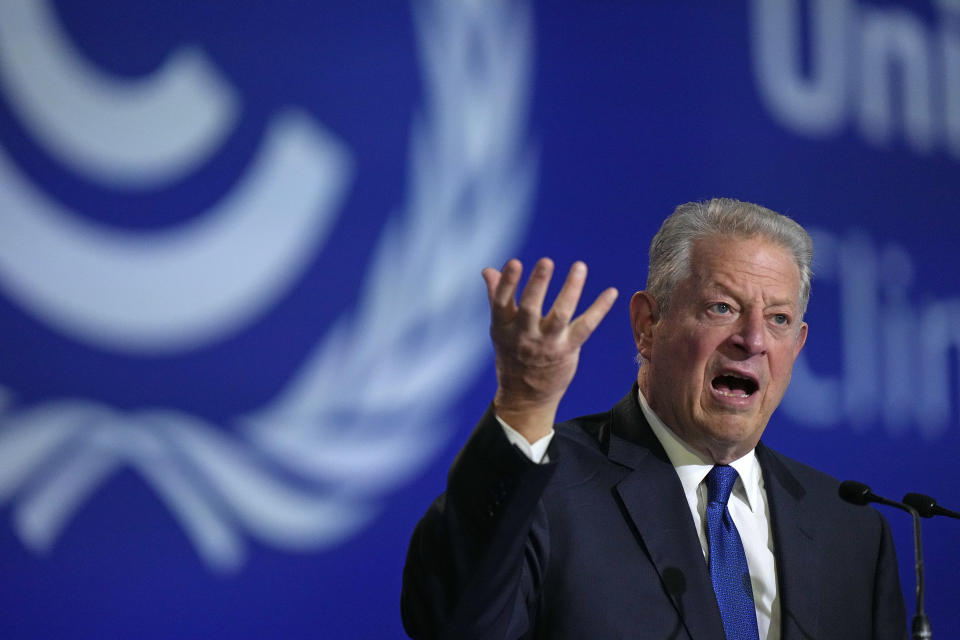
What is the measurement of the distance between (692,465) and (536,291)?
74cm

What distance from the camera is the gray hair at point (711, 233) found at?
1874 millimetres

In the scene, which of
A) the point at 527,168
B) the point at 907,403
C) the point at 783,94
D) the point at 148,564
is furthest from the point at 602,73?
the point at 148,564

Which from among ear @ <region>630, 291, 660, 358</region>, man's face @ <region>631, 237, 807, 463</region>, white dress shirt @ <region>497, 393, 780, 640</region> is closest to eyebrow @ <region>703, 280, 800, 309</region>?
man's face @ <region>631, 237, 807, 463</region>

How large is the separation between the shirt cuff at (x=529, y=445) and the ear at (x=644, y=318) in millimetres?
658

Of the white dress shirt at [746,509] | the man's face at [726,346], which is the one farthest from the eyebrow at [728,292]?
the white dress shirt at [746,509]

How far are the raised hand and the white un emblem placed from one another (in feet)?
3.31

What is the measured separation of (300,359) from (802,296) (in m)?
1.09

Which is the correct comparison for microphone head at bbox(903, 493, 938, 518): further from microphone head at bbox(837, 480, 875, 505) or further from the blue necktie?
the blue necktie

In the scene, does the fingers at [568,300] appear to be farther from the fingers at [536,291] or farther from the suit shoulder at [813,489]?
the suit shoulder at [813,489]

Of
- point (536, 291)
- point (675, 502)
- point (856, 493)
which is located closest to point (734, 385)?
point (675, 502)

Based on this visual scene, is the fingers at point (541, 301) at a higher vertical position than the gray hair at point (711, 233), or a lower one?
lower

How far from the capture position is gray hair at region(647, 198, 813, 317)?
6.15 feet

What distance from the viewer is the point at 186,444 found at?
6.85ft

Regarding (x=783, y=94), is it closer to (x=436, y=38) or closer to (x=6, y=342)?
(x=436, y=38)
